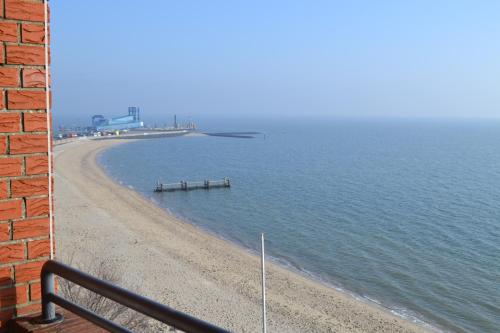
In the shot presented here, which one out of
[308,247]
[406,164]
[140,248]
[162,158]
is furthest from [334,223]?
[162,158]

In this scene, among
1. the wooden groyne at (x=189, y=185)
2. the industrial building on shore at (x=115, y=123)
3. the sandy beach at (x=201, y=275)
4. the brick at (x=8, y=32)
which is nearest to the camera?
the brick at (x=8, y=32)

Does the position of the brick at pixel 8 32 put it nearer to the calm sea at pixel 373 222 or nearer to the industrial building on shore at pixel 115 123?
the calm sea at pixel 373 222

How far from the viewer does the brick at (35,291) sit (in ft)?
9.42

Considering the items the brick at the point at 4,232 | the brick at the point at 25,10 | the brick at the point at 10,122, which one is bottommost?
the brick at the point at 4,232

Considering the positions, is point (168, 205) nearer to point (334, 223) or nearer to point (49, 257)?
point (334, 223)

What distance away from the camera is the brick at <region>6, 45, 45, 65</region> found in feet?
8.81

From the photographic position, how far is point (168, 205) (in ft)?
159

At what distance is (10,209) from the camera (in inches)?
107

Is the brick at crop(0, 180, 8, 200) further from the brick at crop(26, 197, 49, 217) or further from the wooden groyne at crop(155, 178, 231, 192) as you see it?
the wooden groyne at crop(155, 178, 231, 192)

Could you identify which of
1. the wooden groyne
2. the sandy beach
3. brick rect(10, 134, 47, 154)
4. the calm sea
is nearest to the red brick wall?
brick rect(10, 134, 47, 154)

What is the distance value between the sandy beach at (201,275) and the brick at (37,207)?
16.7 metres

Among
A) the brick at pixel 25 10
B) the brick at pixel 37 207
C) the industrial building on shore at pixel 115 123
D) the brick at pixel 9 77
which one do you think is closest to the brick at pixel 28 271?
the brick at pixel 37 207

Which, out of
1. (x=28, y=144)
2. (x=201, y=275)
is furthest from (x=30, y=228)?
(x=201, y=275)

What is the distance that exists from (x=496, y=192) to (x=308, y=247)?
3579 centimetres
